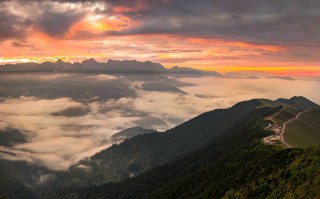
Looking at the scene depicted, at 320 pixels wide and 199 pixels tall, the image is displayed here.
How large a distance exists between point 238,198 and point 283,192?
4038 centimetres

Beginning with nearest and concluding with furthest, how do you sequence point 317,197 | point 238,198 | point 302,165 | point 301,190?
point 317,197
point 301,190
point 302,165
point 238,198

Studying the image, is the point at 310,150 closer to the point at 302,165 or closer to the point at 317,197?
the point at 302,165

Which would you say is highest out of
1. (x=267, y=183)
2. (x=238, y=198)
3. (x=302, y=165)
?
(x=302, y=165)

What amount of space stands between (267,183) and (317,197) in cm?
5972

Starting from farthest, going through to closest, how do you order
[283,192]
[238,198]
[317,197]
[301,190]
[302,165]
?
1. [238,198]
2. [302,165]
3. [283,192]
4. [301,190]
5. [317,197]

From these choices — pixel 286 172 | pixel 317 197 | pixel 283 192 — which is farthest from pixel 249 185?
pixel 317 197

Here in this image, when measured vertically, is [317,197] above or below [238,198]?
above

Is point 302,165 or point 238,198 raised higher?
point 302,165

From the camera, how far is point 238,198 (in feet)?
639

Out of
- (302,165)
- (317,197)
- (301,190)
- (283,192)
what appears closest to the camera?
(317,197)

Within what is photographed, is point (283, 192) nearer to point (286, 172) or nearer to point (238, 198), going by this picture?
point (286, 172)

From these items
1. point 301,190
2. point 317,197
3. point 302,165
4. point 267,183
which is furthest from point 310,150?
point 317,197

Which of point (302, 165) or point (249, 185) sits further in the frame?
point (249, 185)

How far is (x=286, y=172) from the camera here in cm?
17675
